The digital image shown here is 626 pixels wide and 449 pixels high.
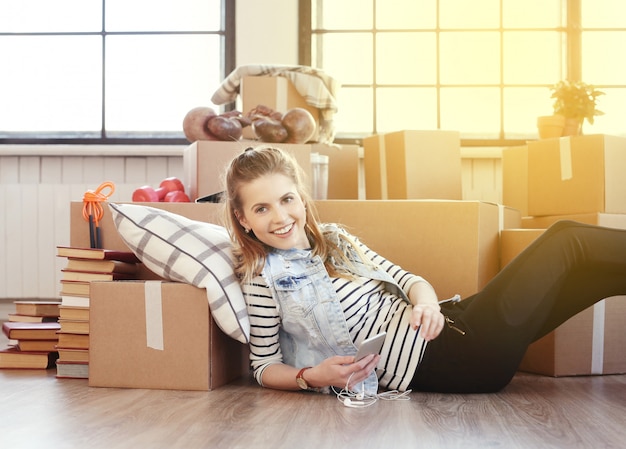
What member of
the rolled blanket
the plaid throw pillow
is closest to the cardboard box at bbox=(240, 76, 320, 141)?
the rolled blanket

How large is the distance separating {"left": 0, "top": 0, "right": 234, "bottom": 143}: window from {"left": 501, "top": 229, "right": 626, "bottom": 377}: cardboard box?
2005mm

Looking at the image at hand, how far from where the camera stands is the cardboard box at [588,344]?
6.75ft

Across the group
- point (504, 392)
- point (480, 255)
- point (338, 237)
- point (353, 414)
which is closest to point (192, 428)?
point (353, 414)

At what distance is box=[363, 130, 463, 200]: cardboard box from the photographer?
252cm

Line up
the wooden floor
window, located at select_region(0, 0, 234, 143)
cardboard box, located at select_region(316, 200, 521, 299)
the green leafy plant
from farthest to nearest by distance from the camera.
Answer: window, located at select_region(0, 0, 234, 143)
the green leafy plant
cardboard box, located at select_region(316, 200, 521, 299)
the wooden floor

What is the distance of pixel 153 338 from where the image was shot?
181cm

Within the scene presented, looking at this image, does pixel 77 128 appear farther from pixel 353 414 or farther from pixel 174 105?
pixel 353 414

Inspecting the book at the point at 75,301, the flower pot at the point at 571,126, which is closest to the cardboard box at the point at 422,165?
the flower pot at the point at 571,126

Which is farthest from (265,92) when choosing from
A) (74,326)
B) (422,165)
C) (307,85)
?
(74,326)

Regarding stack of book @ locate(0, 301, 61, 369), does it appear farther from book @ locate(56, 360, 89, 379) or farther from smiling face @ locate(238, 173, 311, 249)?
smiling face @ locate(238, 173, 311, 249)

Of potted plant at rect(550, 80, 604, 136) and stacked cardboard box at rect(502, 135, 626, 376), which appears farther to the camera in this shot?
potted plant at rect(550, 80, 604, 136)

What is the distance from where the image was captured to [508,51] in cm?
343

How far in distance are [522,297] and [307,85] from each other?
1382 mm

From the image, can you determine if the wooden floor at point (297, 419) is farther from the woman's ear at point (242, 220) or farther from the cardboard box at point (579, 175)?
the cardboard box at point (579, 175)
